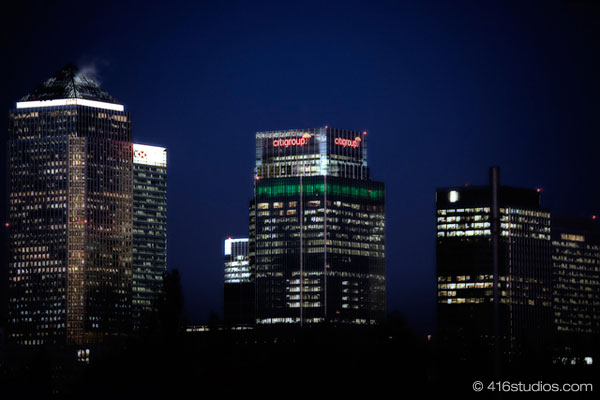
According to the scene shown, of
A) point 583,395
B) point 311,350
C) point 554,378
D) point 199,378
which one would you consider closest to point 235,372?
point 199,378

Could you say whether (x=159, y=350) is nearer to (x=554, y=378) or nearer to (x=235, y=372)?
(x=235, y=372)

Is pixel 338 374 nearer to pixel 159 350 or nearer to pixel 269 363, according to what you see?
pixel 269 363

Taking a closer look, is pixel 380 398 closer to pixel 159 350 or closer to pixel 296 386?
pixel 296 386

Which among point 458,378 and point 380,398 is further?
point 458,378

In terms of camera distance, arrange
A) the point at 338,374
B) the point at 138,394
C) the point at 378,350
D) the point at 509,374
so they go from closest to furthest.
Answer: the point at 338,374, the point at 509,374, the point at 138,394, the point at 378,350

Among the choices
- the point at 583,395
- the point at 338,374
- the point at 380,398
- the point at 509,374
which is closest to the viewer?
the point at 583,395

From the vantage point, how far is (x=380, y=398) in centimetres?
13675

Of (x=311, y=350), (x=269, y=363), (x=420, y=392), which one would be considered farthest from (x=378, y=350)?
(x=420, y=392)

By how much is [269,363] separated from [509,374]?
2835 cm

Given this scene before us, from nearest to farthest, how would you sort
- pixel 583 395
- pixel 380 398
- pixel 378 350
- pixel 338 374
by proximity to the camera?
pixel 583 395, pixel 380 398, pixel 338 374, pixel 378 350

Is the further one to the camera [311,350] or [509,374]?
[311,350]

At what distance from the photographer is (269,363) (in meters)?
168

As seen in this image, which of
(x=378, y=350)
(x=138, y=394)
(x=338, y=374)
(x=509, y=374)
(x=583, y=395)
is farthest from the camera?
(x=378, y=350)

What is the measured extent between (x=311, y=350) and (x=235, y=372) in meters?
23.2
